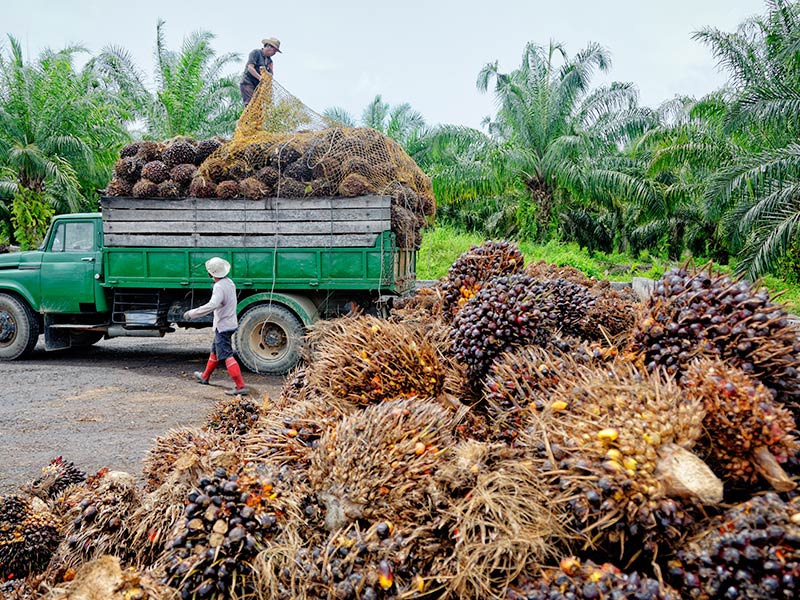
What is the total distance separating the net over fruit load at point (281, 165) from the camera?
820 cm

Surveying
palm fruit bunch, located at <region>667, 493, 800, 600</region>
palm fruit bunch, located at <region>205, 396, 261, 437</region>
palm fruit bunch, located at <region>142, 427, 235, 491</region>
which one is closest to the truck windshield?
palm fruit bunch, located at <region>205, 396, 261, 437</region>

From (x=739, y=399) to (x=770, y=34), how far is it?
1515cm

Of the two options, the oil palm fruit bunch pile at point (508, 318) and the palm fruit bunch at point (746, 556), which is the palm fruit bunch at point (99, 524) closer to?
the oil palm fruit bunch pile at point (508, 318)

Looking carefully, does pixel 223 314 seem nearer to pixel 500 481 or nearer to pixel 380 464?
pixel 380 464

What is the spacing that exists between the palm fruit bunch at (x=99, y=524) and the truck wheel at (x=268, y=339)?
6.01 meters

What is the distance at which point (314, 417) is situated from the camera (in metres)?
2.33

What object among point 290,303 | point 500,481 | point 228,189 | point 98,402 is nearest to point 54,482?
point 500,481

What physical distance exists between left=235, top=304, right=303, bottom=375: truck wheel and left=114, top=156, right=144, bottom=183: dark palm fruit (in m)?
2.55

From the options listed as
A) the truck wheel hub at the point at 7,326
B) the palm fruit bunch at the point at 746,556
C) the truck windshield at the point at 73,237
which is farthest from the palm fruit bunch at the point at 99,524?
the truck wheel hub at the point at 7,326

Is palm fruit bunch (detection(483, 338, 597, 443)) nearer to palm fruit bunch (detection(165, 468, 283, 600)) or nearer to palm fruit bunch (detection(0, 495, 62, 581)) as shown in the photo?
palm fruit bunch (detection(165, 468, 283, 600))

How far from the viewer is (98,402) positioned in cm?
726

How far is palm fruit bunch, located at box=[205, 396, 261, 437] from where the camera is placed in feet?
10.3

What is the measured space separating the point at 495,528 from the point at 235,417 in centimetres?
189

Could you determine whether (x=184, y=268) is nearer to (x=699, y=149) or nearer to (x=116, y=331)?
(x=116, y=331)
